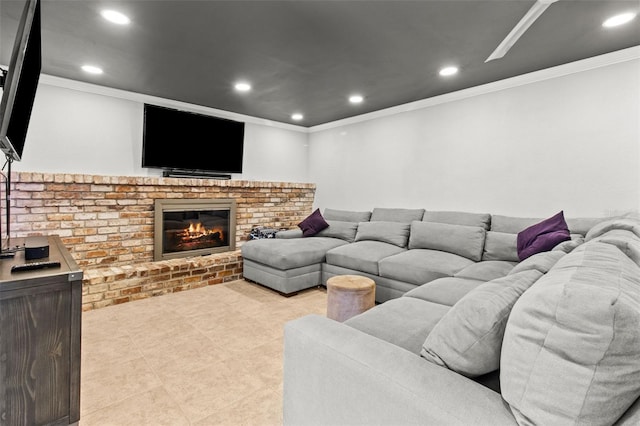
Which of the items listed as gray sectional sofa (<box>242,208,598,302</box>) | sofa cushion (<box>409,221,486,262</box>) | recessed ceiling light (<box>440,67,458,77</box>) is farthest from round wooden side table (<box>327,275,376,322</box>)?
recessed ceiling light (<box>440,67,458,77</box>)

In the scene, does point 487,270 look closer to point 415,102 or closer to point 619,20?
point 619,20

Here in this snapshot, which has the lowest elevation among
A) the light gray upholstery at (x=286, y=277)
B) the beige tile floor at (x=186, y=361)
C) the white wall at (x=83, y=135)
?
the beige tile floor at (x=186, y=361)

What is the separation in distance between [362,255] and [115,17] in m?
2.93

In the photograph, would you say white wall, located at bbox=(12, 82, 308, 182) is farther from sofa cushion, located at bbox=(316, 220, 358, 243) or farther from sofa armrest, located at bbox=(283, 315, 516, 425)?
sofa armrest, located at bbox=(283, 315, 516, 425)

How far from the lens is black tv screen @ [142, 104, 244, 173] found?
13.1 ft

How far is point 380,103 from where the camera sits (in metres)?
4.36

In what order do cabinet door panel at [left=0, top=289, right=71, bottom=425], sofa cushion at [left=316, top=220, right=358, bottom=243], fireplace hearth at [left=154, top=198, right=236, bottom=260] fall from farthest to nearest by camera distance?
sofa cushion at [left=316, top=220, right=358, bottom=243], fireplace hearth at [left=154, top=198, right=236, bottom=260], cabinet door panel at [left=0, top=289, right=71, bottom=425]

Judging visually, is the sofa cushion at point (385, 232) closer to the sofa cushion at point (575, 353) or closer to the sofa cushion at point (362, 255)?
the sofa cushion at point (362, 255)

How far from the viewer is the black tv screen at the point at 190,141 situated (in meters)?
3.98

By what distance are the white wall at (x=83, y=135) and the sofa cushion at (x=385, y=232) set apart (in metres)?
2.86

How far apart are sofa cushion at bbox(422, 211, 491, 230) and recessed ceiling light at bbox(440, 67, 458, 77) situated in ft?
4.91

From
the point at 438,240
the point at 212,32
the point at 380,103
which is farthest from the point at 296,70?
the point at 438,240

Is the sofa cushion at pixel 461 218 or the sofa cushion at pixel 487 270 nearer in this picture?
the sofa cushion at pixel 487 270

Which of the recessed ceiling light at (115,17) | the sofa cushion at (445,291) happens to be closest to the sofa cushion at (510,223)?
the sofa cushion at (445,291)
